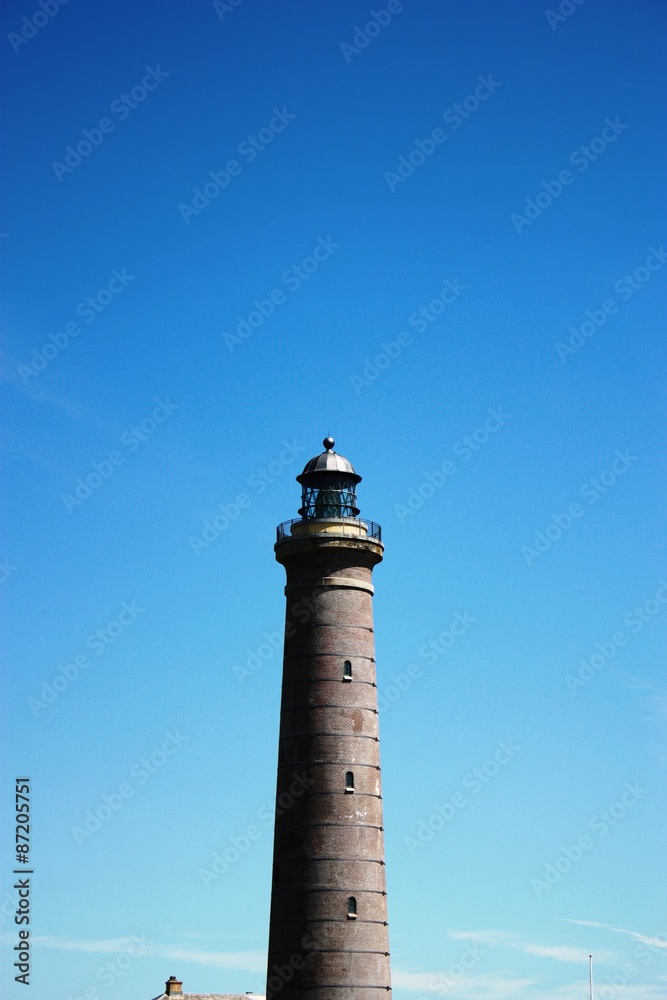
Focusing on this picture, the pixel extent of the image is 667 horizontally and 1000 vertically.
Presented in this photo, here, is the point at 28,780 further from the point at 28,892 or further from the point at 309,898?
the point at 309,898

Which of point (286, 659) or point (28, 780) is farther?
point (286, 659)

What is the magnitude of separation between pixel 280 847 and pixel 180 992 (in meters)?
22.0

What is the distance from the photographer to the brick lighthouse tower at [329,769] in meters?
59.7

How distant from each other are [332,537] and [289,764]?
8.79 meters

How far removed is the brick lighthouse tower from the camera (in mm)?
59688

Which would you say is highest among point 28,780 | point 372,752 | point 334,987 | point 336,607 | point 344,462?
point 344,462

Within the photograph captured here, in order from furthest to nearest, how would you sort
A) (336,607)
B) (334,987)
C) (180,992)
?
(180,992) → (336,607) → (334,987)

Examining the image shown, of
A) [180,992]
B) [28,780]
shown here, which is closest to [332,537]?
[28,780]

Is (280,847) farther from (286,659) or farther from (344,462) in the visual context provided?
(344,462)

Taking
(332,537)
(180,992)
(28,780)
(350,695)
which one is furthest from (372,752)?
(180,992)

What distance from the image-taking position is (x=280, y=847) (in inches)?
2420

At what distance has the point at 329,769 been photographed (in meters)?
61.4

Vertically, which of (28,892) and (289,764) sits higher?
(289,764)

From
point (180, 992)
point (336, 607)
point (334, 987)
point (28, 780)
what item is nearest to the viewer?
point (28, 780)
